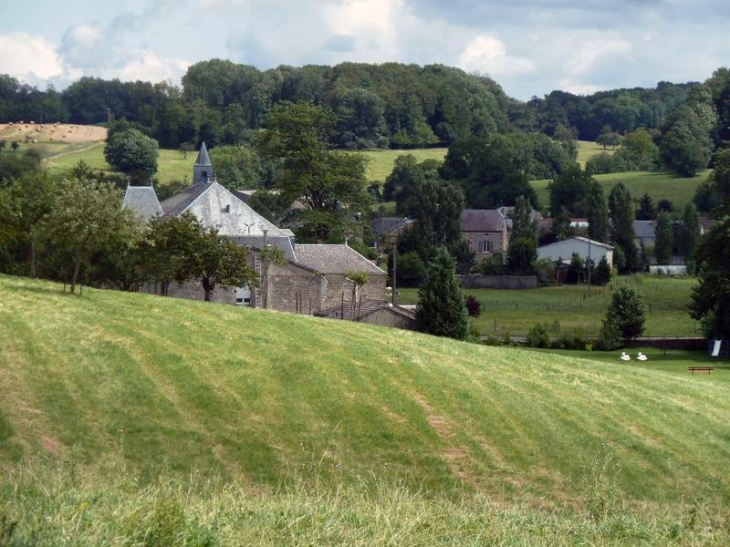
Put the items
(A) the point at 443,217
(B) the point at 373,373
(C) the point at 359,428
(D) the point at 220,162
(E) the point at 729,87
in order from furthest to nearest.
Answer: (E) the point at 729,87, (D) the point at 220,162, (A) the point at 443,217, (B) the point at 373,373, (C) the point at 359,428

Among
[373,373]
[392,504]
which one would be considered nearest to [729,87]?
[373,373]

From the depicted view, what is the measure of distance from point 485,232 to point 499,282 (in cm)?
1930

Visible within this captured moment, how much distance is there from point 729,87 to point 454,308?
109m

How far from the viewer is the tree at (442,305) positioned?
5456cm

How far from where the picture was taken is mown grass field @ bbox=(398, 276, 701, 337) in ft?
215

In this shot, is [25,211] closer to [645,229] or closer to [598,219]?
[598,219]

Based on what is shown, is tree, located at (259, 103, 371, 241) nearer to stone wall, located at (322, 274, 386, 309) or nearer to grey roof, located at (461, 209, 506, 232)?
stone wall, located at (322, 274, 386, 309)

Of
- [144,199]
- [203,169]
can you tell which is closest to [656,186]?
[203,169]

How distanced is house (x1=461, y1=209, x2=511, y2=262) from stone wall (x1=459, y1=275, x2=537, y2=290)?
1718 centimetres

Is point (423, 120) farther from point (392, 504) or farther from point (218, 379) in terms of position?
point (392, 504)

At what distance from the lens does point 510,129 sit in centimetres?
19962

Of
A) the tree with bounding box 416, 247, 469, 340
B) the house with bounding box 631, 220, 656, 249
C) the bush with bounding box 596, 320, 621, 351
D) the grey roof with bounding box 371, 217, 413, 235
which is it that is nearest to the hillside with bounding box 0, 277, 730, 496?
the tree with bounding box 416, 247, 469, 340

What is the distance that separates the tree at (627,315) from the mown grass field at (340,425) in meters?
27.2

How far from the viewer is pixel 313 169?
75375mm
